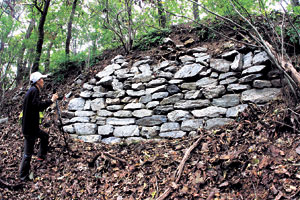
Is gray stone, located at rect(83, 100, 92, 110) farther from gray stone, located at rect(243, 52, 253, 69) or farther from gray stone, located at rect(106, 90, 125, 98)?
gray stone, located at rect(243, 52, 253, 69)

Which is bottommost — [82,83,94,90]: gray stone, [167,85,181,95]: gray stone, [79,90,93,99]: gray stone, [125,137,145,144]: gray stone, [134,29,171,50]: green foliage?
[125,137,145,144]: gray stone

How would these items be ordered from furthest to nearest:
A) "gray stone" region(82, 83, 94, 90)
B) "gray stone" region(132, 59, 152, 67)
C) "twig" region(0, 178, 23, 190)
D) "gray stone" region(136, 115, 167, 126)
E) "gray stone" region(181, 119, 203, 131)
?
"gray stone" region(82, 83, 94, 90), "gray stone" region(132, 59, 152, 67), "gray stone" region(136, 115, 167, 126), "gray stone" region(181, 119, 203, 131), "twig" region(0, 178, 23, 190)

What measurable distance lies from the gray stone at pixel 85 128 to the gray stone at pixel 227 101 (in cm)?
279

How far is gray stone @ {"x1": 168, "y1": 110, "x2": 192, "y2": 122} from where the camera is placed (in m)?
4.24

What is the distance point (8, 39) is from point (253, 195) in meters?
7.23

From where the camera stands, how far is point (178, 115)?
430 cm

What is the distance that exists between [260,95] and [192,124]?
1.38 meters

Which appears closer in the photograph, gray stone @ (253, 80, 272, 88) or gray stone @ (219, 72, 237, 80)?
gray stone @ (253, 80, 272, 88)

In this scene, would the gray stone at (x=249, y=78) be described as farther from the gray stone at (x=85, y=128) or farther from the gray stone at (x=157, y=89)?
the gray stone at (x=85, y=128)

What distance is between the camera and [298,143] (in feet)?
8.45

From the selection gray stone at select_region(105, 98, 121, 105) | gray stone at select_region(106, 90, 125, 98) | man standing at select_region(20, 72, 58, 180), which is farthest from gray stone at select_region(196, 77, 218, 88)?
man standing at select_region(20, 72, 58, 180)

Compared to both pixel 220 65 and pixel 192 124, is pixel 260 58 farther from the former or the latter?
→ pixel 192 124

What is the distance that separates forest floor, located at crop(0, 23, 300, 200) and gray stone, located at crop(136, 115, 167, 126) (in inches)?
17.0

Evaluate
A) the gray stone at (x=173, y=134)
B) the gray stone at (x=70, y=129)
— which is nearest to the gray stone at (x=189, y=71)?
the gray stone at (x=173, y=134)
